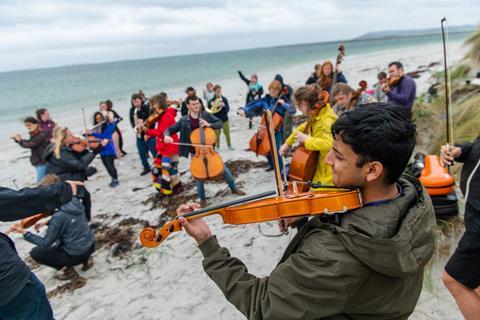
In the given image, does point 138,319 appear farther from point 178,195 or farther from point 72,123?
point 72,123

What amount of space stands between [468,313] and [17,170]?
37.0 feet

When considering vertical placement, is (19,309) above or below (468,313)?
above

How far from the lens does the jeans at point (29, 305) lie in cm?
229

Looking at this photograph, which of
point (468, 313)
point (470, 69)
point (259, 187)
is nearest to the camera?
point (468, 313)

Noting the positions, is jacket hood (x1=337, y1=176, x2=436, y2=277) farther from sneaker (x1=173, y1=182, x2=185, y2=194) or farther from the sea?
the sea

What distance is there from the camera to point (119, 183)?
23.6 ft

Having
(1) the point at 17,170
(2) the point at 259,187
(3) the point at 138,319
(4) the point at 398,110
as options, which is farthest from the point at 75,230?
(1) the point at 17,170

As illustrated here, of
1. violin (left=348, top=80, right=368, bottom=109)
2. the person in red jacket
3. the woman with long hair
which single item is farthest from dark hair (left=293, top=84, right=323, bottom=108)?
the woman with long hair

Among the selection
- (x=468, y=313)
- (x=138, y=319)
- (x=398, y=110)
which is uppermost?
(x=398, y=110)

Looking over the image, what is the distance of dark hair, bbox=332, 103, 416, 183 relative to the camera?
1197mm

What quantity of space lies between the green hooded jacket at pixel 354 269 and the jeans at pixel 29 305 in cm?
199

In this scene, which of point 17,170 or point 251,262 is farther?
point 17,170

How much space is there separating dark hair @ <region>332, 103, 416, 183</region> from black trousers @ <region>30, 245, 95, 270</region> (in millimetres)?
3830

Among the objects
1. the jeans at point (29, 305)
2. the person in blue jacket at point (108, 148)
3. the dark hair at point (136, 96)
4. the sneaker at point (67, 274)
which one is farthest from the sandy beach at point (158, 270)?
the dark hair at point (136, 96)
